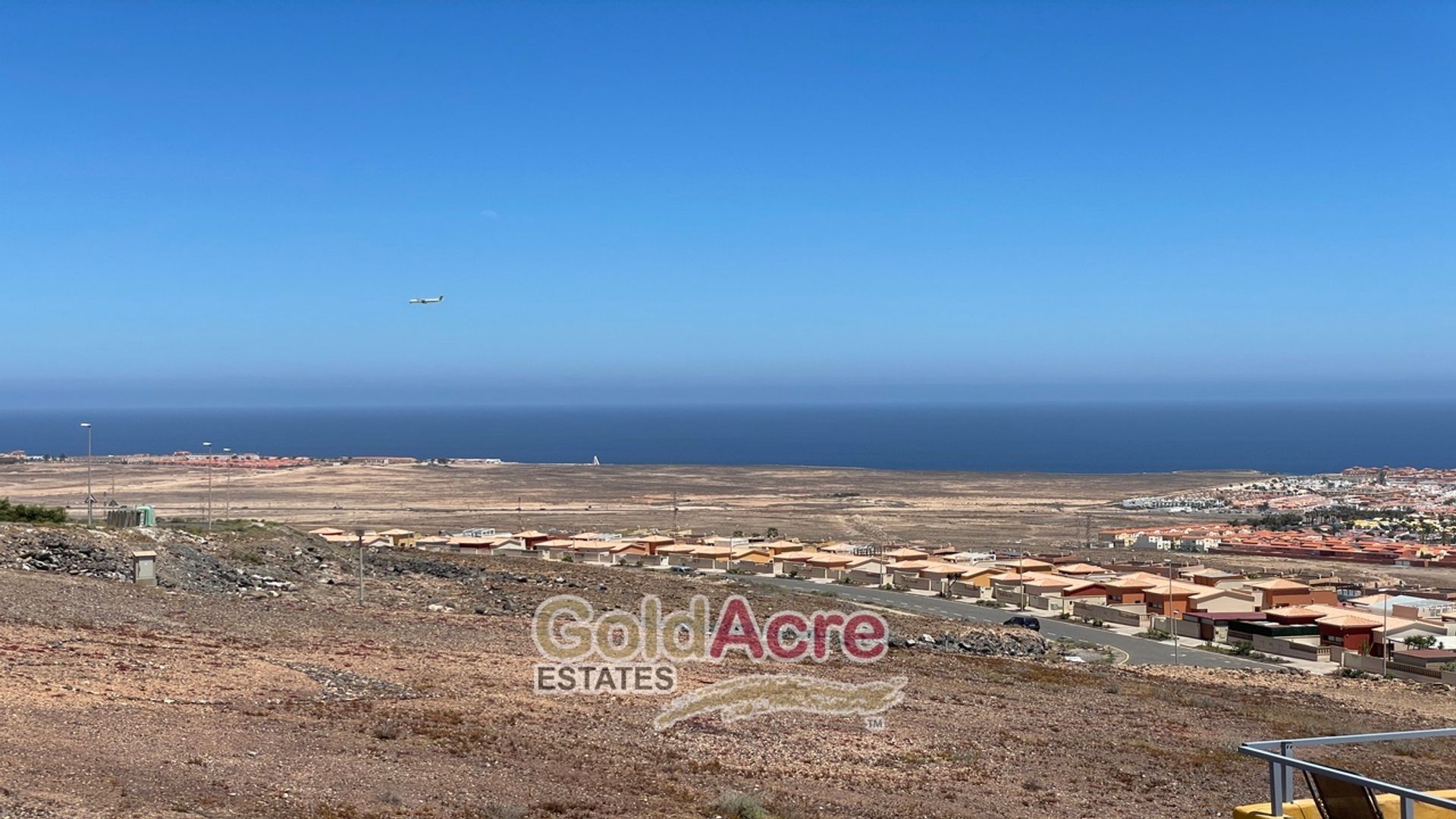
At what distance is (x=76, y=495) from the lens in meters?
85.8

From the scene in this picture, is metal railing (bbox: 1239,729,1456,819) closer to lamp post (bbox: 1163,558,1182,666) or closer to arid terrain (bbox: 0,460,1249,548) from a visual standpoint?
lamp post (bbox: 1163,558,1182,666)

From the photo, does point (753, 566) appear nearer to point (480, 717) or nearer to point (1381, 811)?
point (480, 717)

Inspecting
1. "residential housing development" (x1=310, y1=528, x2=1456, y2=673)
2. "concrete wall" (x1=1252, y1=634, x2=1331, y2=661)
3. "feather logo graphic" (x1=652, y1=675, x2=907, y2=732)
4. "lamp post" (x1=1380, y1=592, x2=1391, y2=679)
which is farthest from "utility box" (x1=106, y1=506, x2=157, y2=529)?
"lamp post" (x1=1380, y1=592, x2=1391, y2=679)

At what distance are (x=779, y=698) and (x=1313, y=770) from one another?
1244cm

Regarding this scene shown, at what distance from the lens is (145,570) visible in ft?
82.1

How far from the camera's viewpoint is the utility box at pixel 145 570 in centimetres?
2495

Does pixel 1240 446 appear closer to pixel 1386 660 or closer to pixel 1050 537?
pixel 1050 537

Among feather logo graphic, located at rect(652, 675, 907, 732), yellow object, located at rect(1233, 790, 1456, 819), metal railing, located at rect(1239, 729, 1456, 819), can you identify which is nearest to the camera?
metal railing, located at rect(1239, 729, 1456, 819)

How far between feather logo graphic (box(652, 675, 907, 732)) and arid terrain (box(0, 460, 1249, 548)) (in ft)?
148

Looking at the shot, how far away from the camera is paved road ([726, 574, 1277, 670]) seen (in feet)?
93.1

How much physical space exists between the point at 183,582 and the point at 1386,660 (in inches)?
1094

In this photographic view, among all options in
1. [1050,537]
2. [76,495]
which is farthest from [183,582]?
[76,495]

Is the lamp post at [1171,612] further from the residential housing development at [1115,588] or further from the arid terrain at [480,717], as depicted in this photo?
the arid terrain at [480,717]

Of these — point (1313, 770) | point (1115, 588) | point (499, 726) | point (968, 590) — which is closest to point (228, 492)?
point (968, 590)
